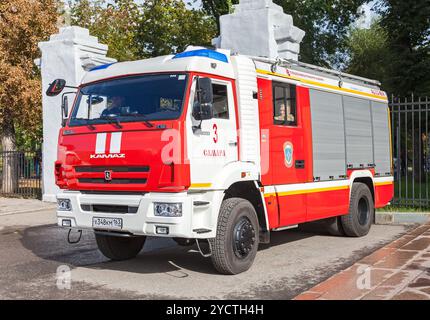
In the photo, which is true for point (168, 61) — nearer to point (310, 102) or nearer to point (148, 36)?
point (310, 102)

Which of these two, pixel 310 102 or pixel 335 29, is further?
pixel 335 29

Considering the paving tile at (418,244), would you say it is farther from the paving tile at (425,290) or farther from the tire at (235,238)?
the tire at (235,238)

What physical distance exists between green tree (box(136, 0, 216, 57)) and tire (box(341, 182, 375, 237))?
22526mm

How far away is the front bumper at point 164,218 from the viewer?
6.24 metres

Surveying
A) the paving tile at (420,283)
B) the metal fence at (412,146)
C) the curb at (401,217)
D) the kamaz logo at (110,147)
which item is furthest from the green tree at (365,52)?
the kamaz logo at (110,147)

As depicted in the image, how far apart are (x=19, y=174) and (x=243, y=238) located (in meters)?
14.7

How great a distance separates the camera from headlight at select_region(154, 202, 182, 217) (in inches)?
245

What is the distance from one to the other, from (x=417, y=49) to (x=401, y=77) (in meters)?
1.55

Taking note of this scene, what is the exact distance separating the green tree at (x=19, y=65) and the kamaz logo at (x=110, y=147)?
1359cm

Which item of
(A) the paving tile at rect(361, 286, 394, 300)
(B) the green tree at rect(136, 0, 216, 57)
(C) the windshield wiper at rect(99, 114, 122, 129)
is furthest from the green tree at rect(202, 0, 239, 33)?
(A) the paving tile at rect(361, 286, 394, 300)

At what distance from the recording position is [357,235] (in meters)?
10.2

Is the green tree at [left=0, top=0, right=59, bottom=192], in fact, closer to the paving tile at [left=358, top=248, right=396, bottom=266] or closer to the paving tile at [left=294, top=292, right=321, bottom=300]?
the paving tile at [left=358, top=248, right=396, bottom=266]
